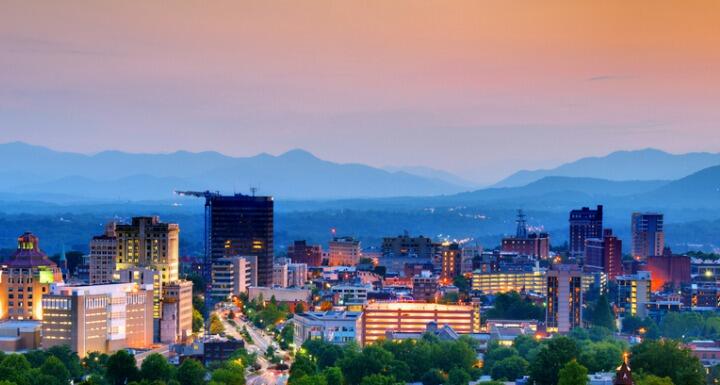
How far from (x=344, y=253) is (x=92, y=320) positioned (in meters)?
72.9

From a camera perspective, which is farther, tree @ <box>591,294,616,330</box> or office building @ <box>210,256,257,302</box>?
office building @ <box>210,256,257,302</box>

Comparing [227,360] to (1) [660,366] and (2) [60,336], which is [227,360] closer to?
(2) [60,336]

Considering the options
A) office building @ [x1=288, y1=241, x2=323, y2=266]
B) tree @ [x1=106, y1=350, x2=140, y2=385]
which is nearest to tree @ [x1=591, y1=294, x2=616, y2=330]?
tree @ [x1=106, y1=350, x2=140, y2=385]

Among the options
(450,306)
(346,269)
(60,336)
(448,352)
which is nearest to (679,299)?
(450,306)

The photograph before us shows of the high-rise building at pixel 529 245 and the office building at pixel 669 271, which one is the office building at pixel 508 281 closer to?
the office building at pixel 669 271

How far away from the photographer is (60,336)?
2500 inches

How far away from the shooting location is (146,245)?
3140 inches

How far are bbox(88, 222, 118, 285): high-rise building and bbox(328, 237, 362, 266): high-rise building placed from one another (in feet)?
169

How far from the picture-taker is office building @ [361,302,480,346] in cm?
7806

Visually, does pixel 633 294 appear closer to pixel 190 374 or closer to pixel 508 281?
pixel 508 281

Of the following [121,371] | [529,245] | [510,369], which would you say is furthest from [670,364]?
[529,245]

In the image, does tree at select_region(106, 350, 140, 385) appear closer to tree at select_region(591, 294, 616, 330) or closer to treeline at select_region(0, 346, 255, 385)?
treeline at select_region(0, 346, 255, 385)

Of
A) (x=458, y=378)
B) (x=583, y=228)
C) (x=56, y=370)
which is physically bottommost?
(x=458, y=378)

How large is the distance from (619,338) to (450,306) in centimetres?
962
